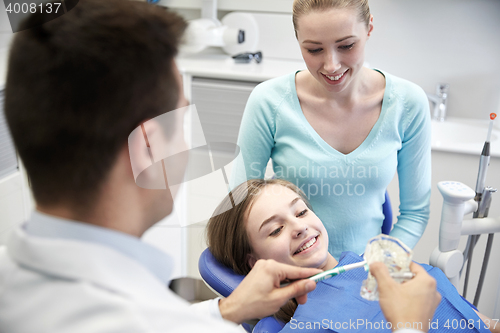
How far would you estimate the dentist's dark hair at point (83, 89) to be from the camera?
49 centimetres

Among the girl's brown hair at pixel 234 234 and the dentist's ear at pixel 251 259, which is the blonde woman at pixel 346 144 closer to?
the girl's brown hair at pixel 234 234

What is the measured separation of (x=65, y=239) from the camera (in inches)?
20.2

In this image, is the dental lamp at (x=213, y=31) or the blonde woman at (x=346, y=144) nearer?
the blonde woman at (x=346, y=144)

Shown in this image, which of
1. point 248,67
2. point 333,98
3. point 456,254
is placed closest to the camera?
point 456,254

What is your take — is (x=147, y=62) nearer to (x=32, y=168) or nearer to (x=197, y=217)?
(x=32, y=168)

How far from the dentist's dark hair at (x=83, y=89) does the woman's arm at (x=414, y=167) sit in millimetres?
945

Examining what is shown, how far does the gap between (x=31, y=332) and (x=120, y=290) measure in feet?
0.35

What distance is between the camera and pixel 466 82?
229 centimetres

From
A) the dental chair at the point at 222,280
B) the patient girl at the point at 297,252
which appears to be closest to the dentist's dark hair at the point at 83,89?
the patient girl at the point at 297,252

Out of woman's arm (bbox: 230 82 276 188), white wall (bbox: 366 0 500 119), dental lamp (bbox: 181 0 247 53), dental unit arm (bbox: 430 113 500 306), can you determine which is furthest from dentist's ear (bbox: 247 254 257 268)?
white wall (bbox: 366 0 500 119)

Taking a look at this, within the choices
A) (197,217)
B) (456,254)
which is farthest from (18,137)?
(456,254)

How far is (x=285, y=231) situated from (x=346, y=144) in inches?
13.8
